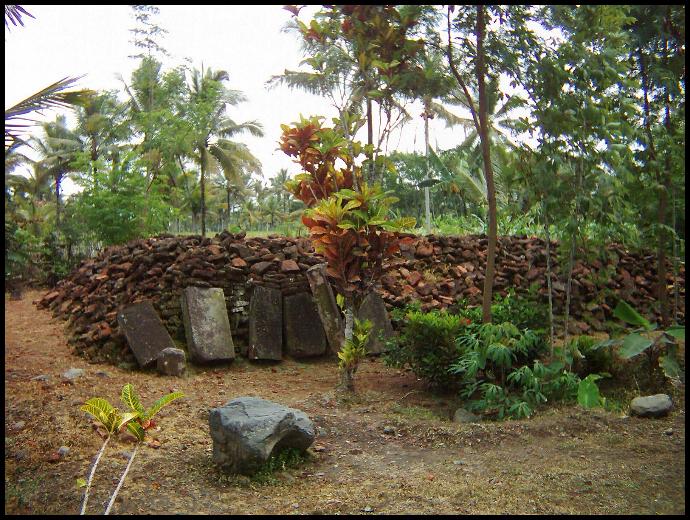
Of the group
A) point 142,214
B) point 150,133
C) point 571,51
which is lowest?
point 142,214

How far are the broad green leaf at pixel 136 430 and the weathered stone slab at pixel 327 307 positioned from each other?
3210 mm

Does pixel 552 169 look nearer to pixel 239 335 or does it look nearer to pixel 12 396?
pixel 239 335

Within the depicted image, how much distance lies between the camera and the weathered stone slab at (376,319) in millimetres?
6957

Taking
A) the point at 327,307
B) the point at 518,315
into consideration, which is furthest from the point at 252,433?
the point at 327,307

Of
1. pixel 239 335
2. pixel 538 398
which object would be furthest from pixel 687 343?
pixel 239 335

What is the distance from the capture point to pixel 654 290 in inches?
344

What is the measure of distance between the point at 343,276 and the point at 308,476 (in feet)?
7.40

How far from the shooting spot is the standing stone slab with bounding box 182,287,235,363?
6418 mm

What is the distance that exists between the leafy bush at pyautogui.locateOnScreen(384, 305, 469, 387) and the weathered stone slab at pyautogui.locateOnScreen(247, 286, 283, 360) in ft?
6.02

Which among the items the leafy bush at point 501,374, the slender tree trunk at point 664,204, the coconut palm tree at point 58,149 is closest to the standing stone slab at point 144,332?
the leafy bush at point 501,374

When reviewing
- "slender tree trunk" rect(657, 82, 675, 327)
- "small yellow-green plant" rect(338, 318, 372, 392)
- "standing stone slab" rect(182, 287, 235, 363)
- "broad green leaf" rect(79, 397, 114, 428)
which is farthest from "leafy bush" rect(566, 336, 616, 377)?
"broad green leaf" rect(79, 397, 114, 428)

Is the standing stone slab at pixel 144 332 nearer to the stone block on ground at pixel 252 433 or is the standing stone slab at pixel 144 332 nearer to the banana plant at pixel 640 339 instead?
the stone block on ground at pixel 252 433

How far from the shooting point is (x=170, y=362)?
19.8 ft

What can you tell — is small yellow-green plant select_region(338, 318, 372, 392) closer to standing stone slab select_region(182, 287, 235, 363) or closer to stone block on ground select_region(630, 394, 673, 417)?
standing stone slab select_region(182, 287, 235, 363)
